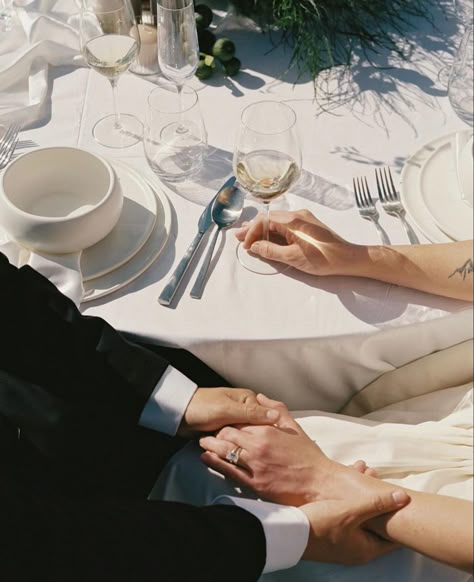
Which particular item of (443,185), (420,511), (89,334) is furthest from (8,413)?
(443,185)

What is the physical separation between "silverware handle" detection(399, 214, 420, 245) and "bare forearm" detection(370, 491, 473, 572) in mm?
326

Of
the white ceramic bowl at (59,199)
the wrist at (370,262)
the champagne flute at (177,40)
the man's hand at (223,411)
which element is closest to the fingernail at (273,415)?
the man's hand at (223,411)

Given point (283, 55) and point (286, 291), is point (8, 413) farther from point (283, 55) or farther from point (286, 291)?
point (283, 55)

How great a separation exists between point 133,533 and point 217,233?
41cm

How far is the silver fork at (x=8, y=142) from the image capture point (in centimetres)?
108

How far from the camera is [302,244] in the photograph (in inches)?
36.6

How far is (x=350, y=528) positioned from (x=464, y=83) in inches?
25.0

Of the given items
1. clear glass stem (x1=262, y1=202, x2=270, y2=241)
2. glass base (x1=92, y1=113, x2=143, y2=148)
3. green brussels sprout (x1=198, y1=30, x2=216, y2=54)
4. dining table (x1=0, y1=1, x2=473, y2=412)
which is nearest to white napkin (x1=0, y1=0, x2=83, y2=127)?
dining table (x1=0, y1=1, x2=473, y2=412)

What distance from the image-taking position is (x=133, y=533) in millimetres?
845

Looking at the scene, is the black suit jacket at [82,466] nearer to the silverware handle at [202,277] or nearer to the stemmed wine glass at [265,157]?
the silverware handle at [202,277]

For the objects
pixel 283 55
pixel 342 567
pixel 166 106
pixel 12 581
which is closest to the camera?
pixel 12 581

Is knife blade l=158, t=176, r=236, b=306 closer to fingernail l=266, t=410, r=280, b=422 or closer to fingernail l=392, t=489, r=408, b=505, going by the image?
fingernail l=266, t=410, r=280, b=422

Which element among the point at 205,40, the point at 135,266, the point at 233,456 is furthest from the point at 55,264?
the point at 205,40

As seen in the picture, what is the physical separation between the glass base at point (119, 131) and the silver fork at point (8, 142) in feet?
0.41
